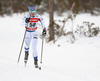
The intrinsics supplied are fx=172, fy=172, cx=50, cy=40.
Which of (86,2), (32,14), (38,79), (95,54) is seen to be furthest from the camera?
(86,2)

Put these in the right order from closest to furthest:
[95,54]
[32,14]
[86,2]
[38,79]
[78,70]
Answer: [38,79]
[32,14]
[78,70]
[95,54]
[86,2]

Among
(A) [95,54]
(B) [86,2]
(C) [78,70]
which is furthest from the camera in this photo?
(B) [86,2]

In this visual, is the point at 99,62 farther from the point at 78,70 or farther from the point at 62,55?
the point at 62,55

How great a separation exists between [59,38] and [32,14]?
20.6 ft

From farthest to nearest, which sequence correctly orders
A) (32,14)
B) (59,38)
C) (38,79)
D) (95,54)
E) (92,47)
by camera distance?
(59,38), (92,47), (95,54), (32,14), (38,79)

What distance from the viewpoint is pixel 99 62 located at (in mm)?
8547

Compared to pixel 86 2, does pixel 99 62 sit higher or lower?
lower

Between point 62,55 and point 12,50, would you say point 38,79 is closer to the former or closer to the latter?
point 62,55

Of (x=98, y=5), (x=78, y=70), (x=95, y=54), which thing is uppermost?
(x=98, y=5)

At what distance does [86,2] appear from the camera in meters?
29.0

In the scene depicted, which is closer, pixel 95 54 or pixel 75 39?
pixel 95 54

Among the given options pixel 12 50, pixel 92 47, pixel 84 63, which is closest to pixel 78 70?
pixel 84 63

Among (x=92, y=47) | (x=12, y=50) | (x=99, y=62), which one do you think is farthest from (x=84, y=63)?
(x=12, y=50)

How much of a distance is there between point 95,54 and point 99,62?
0.90m
